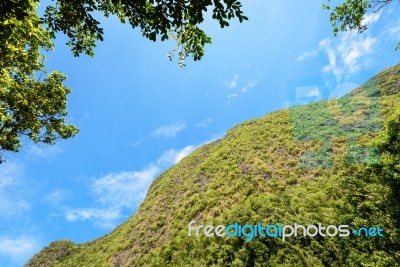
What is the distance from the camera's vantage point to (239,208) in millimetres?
24453

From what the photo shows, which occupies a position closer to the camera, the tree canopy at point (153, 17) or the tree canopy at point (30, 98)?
the tree canopy at point (153, 17)

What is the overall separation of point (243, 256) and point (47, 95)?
16.2 meters

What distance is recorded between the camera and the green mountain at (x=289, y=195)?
1653 cm

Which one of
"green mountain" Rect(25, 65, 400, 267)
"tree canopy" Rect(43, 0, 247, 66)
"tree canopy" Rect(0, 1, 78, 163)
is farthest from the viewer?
"green mountain" Rect(25, 65, 400, 267)

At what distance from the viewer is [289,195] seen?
24953 mm

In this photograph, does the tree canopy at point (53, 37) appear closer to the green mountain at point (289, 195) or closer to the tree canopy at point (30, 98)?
the tree canopy at point (30, 98)

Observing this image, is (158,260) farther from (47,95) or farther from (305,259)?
(47,95)

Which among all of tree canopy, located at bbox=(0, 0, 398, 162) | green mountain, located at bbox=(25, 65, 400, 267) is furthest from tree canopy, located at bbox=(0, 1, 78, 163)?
green mountain, located at bbox=(25, 65, 400, 267)

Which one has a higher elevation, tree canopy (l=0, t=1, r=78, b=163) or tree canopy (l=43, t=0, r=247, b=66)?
tree canopy (l=0, t=1, r=78, b=163)

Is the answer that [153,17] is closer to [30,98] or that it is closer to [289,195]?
[30,98]

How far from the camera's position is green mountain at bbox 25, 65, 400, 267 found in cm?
1653

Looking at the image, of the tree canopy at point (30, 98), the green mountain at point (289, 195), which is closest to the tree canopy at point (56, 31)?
the tree canopy at point (30, 98)

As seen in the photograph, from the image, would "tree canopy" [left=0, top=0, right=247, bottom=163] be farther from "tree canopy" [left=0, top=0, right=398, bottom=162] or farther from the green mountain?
the green mountain

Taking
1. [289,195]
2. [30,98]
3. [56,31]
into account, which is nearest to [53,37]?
[56,31]
